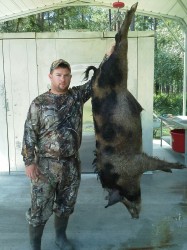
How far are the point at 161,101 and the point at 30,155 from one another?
53.9 feet

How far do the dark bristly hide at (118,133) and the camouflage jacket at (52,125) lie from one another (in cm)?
43

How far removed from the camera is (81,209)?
16.2ft

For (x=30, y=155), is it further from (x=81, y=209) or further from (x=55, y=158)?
(x=81, y=209)

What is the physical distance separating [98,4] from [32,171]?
5.75 meters

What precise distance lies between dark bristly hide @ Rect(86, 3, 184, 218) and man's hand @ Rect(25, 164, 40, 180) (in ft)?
2.08

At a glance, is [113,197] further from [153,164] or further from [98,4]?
[98,4]

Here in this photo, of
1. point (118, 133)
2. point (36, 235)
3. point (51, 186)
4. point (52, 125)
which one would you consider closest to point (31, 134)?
point (52, 125)

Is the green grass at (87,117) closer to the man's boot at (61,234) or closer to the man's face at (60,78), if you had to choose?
the man's boot at (61,234)

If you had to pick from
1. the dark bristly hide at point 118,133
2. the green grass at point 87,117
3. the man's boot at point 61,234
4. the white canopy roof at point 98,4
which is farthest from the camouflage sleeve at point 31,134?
the white canopy roof at point 98,4

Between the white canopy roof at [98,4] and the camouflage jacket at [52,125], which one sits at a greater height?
the white canopy roof at [98,4]

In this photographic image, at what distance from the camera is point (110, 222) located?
14.6 feet

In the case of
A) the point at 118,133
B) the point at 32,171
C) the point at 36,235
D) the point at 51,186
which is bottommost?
the point at 36,235

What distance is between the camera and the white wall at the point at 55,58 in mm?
6410

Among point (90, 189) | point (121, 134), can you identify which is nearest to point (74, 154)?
point (121, 134)
